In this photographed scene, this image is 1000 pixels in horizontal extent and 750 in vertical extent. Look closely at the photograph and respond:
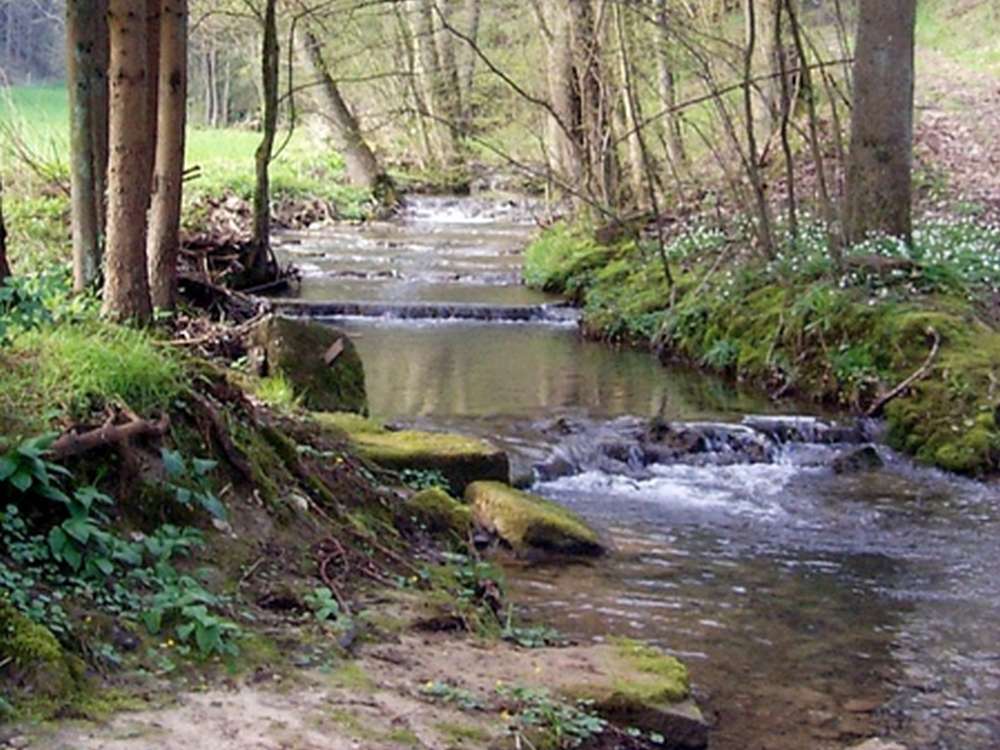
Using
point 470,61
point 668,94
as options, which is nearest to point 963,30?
point 470,61

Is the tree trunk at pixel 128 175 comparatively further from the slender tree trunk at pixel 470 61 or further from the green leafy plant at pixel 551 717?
the slender tree trunk at pixel 470 61

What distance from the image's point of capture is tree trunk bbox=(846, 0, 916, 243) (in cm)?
1426

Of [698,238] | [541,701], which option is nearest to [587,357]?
[698,238]

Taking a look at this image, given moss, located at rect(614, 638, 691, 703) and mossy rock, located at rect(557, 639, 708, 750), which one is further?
moss, located at rect(614, 638, 691, 703)

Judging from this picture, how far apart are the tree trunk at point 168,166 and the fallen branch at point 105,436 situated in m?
3.88

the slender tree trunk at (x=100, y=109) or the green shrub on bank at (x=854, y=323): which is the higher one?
the slender tree trunk at (x=100, y=109)

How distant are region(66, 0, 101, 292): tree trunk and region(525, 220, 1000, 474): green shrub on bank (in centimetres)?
657

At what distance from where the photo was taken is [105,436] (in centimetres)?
562

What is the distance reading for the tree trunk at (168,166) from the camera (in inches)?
377

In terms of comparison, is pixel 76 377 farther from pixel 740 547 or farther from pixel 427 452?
pixel 740 547

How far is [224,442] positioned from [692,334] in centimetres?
971

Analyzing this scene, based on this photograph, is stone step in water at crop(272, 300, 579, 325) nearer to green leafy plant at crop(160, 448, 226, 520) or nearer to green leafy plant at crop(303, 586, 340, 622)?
green leafy plant at crop(160, 448, 226, 520)

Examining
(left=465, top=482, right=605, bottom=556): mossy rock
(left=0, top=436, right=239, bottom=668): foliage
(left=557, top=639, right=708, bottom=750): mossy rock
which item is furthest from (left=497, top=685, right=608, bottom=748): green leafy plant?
(left=465, top=482, right=605, bottom=556): mossy rock

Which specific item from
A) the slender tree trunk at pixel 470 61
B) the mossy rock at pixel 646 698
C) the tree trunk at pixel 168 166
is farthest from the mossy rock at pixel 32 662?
the slender tree trunk at pixel 470 61
